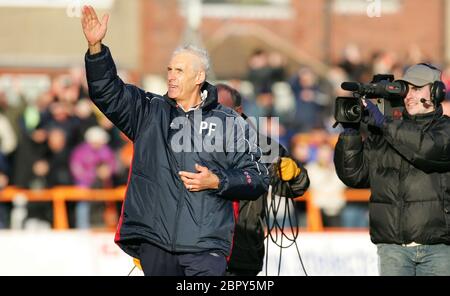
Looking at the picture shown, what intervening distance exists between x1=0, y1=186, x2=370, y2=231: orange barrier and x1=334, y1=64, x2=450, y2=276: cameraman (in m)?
Answer: 6.79

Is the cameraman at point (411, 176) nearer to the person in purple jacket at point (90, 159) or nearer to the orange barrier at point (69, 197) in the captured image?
the orange barrier at point (69, 197)

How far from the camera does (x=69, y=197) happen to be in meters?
15.6

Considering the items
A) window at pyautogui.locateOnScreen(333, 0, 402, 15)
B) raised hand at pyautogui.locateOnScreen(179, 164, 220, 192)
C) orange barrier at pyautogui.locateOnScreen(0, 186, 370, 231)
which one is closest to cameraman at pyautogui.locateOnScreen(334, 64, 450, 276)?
raised hand at pyautogui.locateOnScreen(179, 164, 220, 192)

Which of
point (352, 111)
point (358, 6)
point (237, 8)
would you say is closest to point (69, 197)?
point (352, 111)

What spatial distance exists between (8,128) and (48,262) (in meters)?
3.39

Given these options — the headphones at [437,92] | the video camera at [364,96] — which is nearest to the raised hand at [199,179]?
the video camera at [364,96]

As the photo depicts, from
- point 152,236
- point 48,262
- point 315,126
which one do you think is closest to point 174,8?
point 315,126

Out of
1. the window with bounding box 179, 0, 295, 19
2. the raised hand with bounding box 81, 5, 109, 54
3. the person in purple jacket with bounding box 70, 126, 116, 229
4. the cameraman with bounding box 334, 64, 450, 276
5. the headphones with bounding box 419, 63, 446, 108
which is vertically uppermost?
the raised hand with bounding box 81, 5, 109, 54

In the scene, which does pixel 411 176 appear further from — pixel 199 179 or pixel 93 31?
pixel 93 31

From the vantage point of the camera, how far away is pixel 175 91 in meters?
7.92

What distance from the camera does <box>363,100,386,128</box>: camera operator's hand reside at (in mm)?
8492

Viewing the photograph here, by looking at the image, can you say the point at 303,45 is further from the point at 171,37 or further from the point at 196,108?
the point at 196,108

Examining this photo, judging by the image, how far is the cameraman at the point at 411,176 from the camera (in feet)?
27.7

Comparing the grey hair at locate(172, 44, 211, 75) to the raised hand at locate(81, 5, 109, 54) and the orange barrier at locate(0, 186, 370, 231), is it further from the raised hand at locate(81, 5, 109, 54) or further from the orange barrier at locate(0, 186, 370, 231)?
the orange barrier at locate(0, 186, 370, 231)
